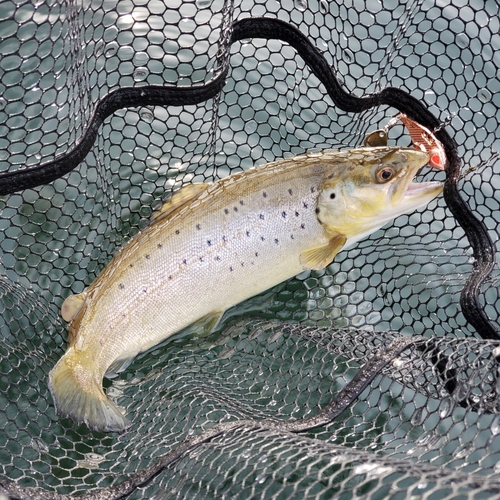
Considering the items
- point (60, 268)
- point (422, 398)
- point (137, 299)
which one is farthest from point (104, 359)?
point (422, 398)

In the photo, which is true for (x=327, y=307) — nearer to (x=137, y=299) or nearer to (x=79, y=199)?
(x=137, y=299)

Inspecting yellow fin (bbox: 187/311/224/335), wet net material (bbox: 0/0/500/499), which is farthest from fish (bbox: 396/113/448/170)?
yellow fin (bbox: 187/311/224/335)

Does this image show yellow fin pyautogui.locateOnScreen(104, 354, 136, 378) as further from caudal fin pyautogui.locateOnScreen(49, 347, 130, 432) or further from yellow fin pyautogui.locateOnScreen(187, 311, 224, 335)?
yellow fin pyautogui.locateOnScreen(187, 311, 224, 335)

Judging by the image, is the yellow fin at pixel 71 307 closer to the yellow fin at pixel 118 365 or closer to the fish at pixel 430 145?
the yellow fin at pixel 118 365

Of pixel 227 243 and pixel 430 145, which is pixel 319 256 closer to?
pixel 227 243

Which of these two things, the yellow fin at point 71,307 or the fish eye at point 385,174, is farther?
the fish eye at point 385,174

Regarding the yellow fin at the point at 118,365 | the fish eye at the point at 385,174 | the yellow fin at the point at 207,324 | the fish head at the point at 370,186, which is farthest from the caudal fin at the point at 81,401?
the fish eye at the point at 385,174
